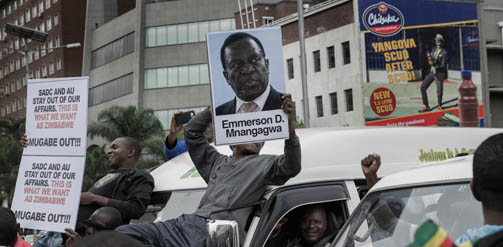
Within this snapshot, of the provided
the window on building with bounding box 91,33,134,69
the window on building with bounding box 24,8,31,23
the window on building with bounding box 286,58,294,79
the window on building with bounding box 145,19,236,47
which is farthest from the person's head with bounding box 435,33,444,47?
the window on building with bounding box 24,8,31,23

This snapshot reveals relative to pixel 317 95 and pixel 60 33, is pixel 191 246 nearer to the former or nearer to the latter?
pixel 317 95

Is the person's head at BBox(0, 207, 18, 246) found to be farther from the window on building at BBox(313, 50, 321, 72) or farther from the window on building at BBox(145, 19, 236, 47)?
the window on building at BBox(145, 19, 236, 47)

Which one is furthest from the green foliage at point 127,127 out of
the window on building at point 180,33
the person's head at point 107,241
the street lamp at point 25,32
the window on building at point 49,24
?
the person's head at point 107,241

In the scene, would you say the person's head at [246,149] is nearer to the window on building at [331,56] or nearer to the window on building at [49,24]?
the window on building at [331,56]

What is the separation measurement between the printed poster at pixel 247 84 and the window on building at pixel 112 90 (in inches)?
2426

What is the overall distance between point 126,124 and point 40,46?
36.1m

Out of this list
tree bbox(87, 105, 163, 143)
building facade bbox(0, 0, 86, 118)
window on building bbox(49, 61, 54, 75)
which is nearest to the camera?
tree bbox(87, 105, 163, 143)

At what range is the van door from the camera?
16.1 ft

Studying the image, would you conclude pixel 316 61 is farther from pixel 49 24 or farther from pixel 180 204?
pixel 180 204

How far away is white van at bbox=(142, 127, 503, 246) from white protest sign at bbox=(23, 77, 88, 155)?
0.72 metres

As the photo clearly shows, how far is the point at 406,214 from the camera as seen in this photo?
3322 mm

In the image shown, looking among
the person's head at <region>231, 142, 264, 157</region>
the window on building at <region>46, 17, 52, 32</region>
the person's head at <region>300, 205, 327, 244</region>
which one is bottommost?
the person's head at <region>300, 205, 327, 244</region>

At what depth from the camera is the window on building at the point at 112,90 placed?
66.8m

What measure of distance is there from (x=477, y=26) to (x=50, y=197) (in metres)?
48.9
